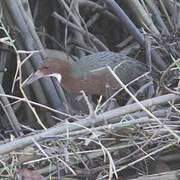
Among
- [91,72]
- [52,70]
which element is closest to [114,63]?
[91,72]

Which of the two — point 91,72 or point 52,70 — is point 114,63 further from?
point 52,70

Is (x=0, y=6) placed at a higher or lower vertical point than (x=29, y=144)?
higher

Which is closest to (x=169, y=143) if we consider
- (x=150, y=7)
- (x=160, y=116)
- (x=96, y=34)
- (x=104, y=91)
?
(x=160, y=116)

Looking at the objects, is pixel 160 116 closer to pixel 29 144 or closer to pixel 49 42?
pixel 29 144

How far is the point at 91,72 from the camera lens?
11.5 ft

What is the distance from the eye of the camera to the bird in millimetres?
3502

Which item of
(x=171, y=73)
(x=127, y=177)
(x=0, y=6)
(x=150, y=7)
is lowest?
(x=127, y=177)

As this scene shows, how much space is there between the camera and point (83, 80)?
356 cm

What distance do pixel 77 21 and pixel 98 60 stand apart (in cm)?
50

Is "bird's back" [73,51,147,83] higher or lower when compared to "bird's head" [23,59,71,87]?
lower

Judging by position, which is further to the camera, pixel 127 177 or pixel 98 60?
pixel 98 60

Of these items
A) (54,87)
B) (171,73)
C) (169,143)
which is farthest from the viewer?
(54,87)

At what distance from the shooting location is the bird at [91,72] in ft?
11.5

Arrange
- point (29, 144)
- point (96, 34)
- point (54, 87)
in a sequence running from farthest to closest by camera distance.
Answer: point (96, 34)
point (54, 87)
point (29, 144)
